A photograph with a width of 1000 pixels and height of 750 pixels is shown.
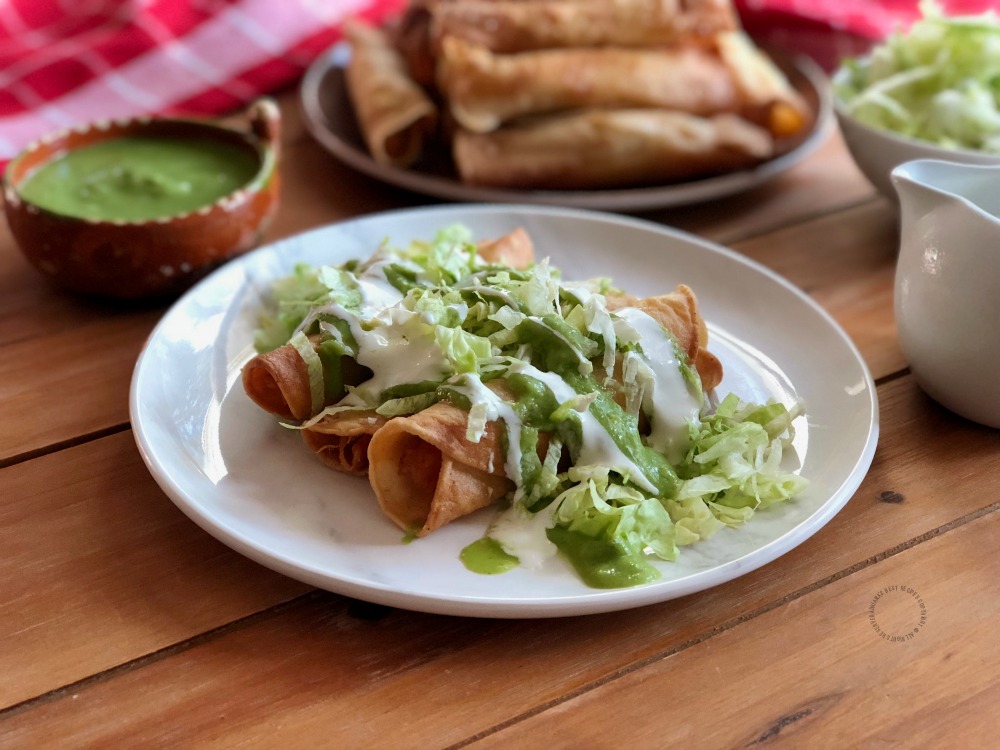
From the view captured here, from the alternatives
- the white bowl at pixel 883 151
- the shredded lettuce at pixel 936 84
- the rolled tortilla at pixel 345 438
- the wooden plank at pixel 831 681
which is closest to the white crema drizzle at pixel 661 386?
the wooden plank at pixel 831 681

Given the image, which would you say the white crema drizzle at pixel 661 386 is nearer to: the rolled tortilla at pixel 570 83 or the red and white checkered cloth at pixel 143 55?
the rolled tortilla at pixel 570 83

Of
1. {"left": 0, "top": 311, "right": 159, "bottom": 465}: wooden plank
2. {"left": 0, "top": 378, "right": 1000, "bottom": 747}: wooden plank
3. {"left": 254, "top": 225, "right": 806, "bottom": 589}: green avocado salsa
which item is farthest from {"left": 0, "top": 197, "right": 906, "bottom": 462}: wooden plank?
{"left": 254, "top": 225, "right": 806, "bottom": 589}: green avocado salsa

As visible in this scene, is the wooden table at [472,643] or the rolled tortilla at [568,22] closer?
the wooden table at [472,643]

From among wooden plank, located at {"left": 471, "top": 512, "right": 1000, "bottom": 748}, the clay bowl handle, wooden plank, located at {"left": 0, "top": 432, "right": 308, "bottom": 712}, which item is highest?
the clay bowl handle

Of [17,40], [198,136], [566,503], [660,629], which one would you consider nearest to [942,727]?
[660,629]

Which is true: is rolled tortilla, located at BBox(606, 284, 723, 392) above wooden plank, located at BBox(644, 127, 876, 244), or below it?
above

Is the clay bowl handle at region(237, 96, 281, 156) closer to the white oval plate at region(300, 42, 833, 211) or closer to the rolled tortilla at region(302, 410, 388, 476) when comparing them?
the white oval plate at region(300, 42, 833, 211)
